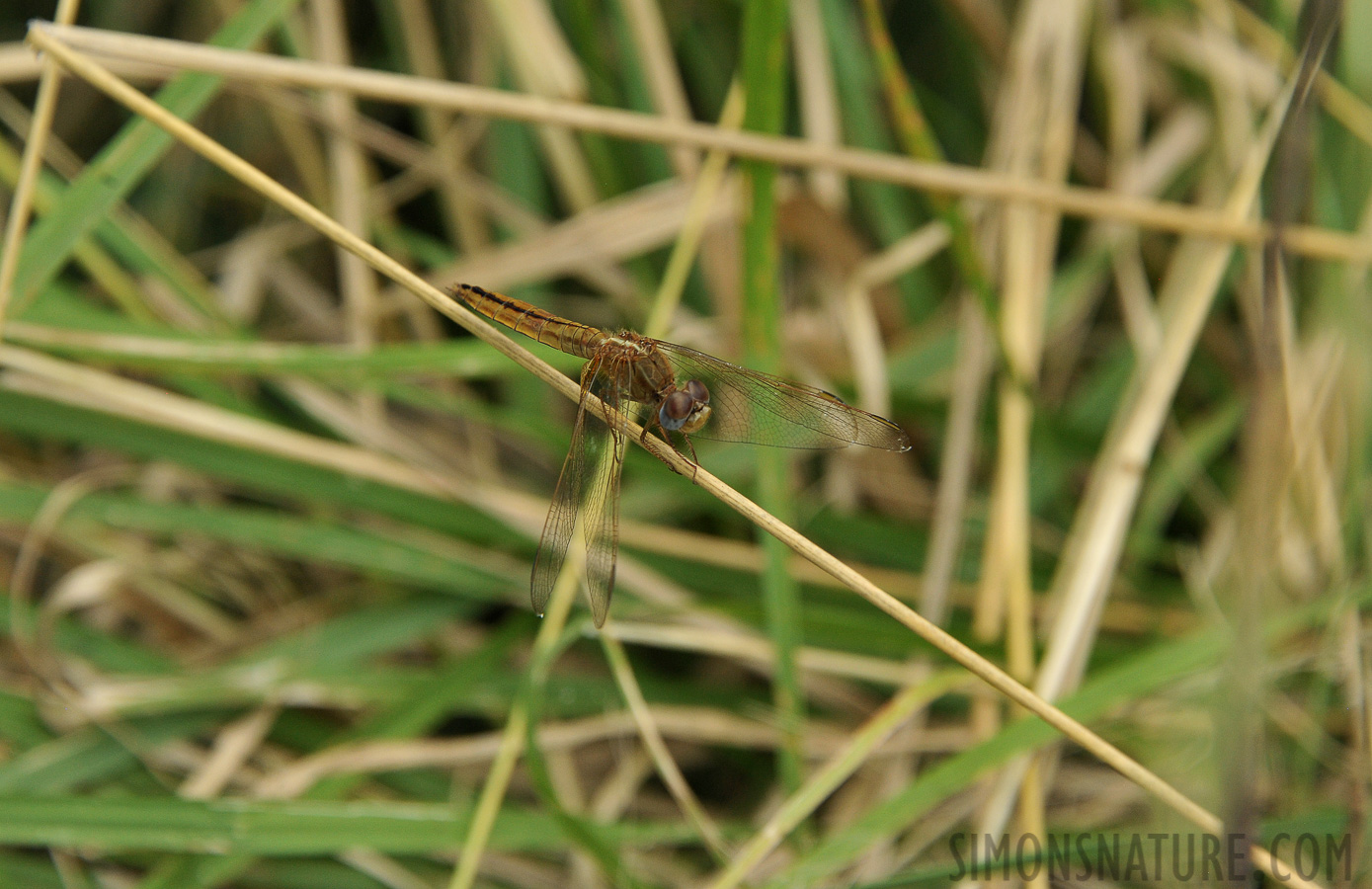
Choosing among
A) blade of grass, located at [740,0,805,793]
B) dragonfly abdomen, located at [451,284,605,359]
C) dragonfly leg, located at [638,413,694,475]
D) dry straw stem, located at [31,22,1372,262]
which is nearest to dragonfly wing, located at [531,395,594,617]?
dragonfly leg, located at [638,413,694,475]

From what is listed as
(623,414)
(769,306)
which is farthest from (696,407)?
(769,306)

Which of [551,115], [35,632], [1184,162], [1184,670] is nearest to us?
[1184,670]

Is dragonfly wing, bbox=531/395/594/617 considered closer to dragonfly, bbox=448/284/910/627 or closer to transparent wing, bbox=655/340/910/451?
dragonfly, bbox=448/284/910/627

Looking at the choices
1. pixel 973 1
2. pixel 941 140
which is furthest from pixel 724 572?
pixel 973 1

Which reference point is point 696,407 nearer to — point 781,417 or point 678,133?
point 781,417

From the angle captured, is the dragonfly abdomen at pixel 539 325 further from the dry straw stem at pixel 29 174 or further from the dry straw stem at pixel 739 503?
the dry straw stem at pixel 29 174

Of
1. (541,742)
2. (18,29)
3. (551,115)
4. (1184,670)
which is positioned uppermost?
(18,29)

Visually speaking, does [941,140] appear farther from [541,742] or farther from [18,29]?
[18,29]
